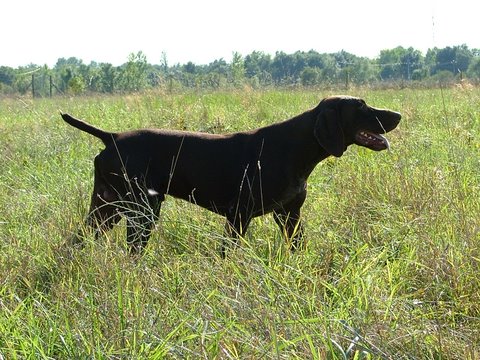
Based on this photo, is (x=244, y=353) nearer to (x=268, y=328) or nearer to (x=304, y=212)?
(x=268, y=328)

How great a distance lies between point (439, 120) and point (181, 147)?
4.83 metres

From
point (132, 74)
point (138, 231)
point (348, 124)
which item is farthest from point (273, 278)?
point (132, 74)

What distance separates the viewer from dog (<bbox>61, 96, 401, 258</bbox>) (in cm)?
446

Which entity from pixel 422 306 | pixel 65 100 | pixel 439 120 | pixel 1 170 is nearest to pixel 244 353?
pixel 422 306

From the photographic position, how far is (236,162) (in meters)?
4.64

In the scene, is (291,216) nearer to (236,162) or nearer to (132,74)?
(236,162)

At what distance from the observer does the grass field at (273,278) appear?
256cm

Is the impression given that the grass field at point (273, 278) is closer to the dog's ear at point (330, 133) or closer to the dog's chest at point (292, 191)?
the dog's chest at point (292, 191)

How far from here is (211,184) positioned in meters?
4.70

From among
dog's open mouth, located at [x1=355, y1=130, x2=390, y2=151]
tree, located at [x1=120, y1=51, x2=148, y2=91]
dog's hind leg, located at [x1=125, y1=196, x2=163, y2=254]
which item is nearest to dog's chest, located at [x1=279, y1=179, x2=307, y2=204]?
dog's open mouth, located at [x1=355, y1=130, x2=390, y2=151]

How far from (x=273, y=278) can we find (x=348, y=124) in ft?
6.47

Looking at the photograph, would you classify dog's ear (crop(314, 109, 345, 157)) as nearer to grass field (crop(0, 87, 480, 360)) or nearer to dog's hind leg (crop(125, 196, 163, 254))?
grass field (crop(0, 87, 480, 360))

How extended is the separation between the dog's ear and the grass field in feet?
1.32

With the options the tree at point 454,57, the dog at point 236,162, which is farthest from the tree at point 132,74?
the dog at point 236,162
